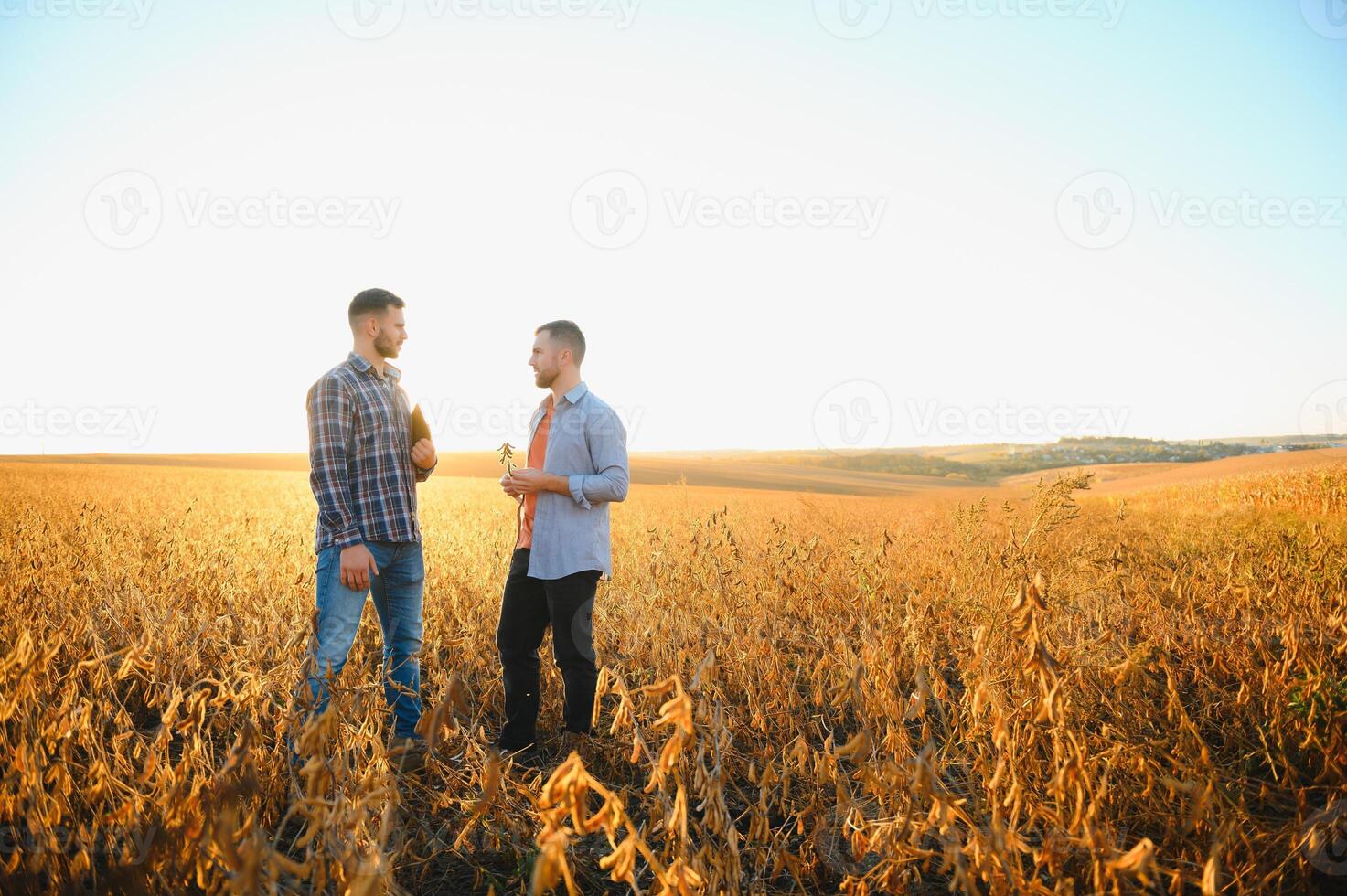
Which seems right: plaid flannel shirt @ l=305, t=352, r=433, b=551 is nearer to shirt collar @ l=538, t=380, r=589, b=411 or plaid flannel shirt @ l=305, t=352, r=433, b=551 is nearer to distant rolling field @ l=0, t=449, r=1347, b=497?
shirt collar @ l=538, t=380, r=589, b=411

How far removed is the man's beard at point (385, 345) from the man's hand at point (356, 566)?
1017mm

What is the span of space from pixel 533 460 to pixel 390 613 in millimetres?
1066

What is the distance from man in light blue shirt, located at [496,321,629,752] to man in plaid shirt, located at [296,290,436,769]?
50 centimetres

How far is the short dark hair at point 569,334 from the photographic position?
354cm

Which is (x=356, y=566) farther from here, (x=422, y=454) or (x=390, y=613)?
(x=422, y=454)

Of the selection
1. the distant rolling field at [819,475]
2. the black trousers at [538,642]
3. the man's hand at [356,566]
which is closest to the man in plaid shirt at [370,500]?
the man's hand at [356,566]

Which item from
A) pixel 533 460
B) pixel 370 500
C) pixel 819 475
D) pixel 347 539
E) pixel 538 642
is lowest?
pixel 819 475

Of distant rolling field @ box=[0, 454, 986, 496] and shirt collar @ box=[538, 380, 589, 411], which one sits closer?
shirt collar @ box=[538, 380, 589, 411]

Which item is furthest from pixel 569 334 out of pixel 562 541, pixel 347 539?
pixel 347 539

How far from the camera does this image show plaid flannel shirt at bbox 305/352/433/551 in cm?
312

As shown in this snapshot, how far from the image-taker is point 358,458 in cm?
329

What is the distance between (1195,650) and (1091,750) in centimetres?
131

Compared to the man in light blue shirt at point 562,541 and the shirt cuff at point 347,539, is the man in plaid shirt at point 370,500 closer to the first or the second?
the shirt cuff at point 347,539

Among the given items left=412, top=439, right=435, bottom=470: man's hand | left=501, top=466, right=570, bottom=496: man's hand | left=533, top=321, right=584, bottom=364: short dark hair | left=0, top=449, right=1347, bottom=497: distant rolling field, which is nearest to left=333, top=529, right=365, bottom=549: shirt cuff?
left=412, top=439, right=435, bottom=470: man's hand
